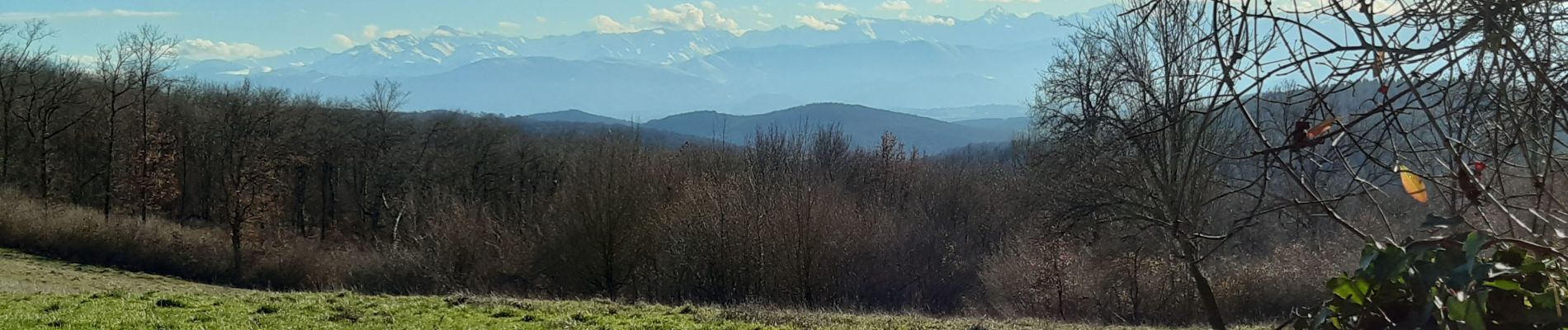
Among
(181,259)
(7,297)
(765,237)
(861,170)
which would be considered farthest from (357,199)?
(7,297)

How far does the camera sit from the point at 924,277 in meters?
27.4

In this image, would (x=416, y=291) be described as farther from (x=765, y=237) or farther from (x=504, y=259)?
(x=765, y=237)

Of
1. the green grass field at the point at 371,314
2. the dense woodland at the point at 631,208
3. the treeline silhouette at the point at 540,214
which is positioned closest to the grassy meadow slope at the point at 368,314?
the green grass field at the point at 371,314

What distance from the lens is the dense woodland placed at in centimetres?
1518

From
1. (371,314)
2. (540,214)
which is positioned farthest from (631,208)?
(371,314)

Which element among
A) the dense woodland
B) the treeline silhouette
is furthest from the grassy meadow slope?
the treeline silhouette

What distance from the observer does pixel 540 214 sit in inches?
1166

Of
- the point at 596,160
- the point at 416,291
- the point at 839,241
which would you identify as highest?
the point at 596,160

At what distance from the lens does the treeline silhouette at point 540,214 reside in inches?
806

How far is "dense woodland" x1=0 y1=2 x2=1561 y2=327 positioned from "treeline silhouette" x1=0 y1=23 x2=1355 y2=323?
9 centimetres

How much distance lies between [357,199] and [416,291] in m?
17.7

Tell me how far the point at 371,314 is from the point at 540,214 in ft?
69.2

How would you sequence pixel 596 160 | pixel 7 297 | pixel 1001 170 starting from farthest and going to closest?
pixel 1001 170 → pixel 596 160 → pixel 7 297

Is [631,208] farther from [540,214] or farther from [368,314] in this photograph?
[368,314]
